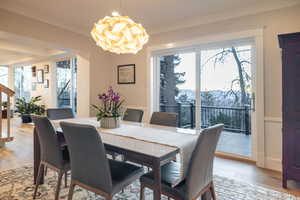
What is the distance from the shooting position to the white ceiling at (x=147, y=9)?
280 centimetres

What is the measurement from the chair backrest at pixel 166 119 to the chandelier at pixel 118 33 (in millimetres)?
975

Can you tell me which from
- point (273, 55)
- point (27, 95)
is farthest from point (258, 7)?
point (27, 95)

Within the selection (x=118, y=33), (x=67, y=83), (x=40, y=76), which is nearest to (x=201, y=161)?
(x=118, y=33)

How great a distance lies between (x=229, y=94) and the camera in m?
3.35

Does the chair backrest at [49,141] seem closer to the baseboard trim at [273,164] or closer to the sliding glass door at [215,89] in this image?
the sliding glass door at [215,89]

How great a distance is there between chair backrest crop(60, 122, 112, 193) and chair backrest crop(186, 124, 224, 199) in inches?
23.0

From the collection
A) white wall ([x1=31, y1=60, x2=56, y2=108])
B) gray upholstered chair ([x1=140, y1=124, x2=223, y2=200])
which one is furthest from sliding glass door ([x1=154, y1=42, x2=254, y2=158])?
white wall ([x1=31, y1=60, x2=56, y2=108])

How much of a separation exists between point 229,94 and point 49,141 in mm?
2827

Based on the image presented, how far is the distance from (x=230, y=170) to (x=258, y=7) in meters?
2.44

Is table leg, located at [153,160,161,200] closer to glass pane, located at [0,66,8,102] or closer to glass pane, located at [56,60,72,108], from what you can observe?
glass pane, located at [56,60,72,108]

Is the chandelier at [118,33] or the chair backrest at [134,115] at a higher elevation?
the chandelier at [118,33]

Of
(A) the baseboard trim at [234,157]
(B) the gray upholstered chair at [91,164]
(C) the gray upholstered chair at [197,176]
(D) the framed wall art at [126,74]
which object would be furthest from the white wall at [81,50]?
(C) the gray upholstered chair at [197,176]

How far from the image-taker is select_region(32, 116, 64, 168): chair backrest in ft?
5.93

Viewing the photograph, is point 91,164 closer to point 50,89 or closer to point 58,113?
point 58,113
